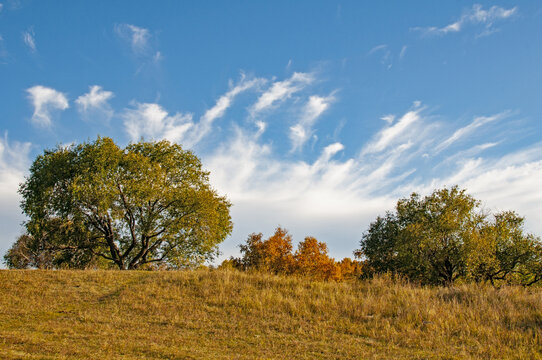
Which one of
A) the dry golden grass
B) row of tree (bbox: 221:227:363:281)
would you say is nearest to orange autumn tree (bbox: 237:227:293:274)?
row of tree (bbox: 221:227:363:281)

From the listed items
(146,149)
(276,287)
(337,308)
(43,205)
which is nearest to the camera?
(337,308)

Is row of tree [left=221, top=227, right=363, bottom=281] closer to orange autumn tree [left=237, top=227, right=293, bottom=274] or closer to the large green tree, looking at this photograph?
orange autumn tree [left=237, top=227, right=293, bottom=274]

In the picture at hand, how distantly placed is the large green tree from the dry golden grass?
14.1 metres

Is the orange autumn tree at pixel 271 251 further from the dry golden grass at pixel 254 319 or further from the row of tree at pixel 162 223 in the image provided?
the dry golden grass at pixel 254 319

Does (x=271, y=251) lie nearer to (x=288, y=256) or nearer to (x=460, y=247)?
(x=288, y=256)

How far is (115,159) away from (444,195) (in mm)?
36248

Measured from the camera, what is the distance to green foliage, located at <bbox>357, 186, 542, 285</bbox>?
38.1 meters

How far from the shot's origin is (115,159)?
34.4m

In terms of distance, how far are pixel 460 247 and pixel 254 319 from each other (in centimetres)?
3144

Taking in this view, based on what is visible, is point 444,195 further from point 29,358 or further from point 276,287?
point 29,358

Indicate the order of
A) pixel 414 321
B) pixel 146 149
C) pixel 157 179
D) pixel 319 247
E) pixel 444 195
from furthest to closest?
pixel 319 247 < pixel 444 195 < pixel 146 149 < pixel 157 179 < pixel 414 321

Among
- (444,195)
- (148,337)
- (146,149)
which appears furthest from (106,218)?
(444,195)

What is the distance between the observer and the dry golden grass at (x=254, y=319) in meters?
10.9

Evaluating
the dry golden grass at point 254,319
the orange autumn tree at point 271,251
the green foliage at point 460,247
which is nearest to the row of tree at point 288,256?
the orange autumn tree at point 271,251
